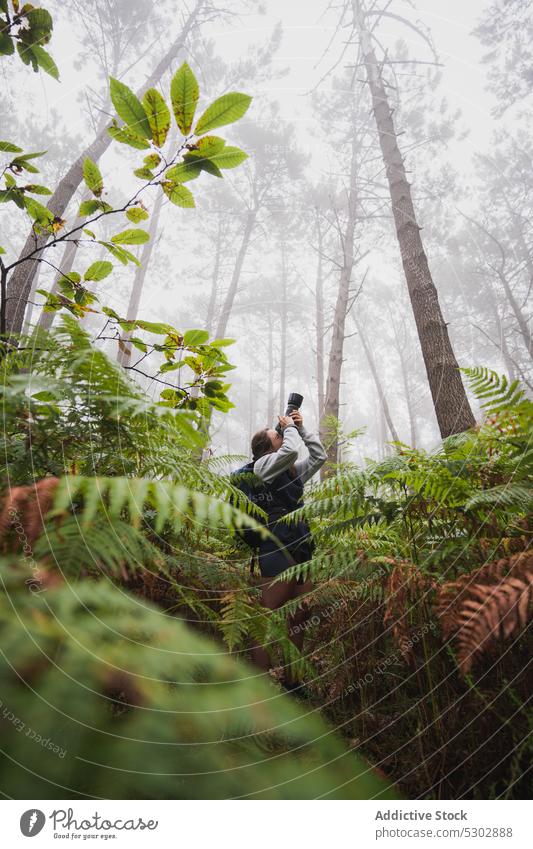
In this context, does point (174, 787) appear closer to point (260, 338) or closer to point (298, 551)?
point (298, 551)

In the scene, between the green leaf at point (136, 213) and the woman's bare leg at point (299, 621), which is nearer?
the green leaf at point (136, 213)

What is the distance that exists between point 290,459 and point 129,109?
1.99 metres

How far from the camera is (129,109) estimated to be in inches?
41.2

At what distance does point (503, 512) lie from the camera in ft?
4.23

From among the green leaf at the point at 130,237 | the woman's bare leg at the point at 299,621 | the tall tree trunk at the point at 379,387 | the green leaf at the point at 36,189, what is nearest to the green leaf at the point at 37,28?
the green leaf at the point at 36,189

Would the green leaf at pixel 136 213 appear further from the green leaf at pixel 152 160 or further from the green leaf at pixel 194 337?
the green leaf at pixel 194 337

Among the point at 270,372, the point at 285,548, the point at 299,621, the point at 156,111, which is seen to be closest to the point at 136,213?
the point at 156,111

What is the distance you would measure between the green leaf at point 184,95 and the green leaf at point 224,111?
4 cm

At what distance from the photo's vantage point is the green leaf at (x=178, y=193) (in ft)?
4.13

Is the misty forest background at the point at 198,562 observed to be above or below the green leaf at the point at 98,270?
below
